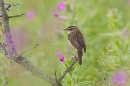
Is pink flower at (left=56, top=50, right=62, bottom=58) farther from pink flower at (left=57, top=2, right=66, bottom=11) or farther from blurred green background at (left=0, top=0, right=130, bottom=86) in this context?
pink flower at (left=57, top=2, right=66, bottom=11)

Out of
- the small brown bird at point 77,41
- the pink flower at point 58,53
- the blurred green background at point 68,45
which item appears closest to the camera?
the small brown bird at point 77,41

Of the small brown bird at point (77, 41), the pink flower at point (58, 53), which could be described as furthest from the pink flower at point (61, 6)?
the small brown bird at point (77, 41)

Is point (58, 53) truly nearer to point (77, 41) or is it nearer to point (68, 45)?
point (68, 45)

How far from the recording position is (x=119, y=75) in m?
5.27

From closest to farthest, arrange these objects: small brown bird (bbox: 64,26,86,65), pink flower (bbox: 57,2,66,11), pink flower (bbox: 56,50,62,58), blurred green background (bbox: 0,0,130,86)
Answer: small brown bird (bbox: 64,26,86,65) → blurred green background (bbox: 0,0,130,86) → pink flower (bbox: 57,2,66,11) → pink flower (bbox: 56,50,62,58)

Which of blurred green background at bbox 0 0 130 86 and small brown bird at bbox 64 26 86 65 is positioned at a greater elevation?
small brown bird at bbox 64 26 86 65

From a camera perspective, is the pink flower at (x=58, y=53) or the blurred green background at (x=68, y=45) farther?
the pink flower at (x=58, y=53)

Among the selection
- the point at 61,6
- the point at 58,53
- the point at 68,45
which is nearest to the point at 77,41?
the point at 61,6

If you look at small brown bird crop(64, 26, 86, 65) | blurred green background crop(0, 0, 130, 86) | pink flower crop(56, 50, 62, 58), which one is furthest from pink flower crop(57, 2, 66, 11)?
small brown bird crop(64, 26, 86, 65)

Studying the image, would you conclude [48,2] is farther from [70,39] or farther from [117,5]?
[70,39]

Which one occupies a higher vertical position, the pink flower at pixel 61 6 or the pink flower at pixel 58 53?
the pink flower at pixel 61 6

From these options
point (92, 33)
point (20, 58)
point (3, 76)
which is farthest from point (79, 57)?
point (92, 33)

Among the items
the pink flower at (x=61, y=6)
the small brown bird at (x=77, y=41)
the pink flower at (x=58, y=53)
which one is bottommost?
the pink flower at (x=58, y=53)

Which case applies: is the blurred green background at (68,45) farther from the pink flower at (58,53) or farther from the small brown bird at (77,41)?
the small brown bird at (77,41)
